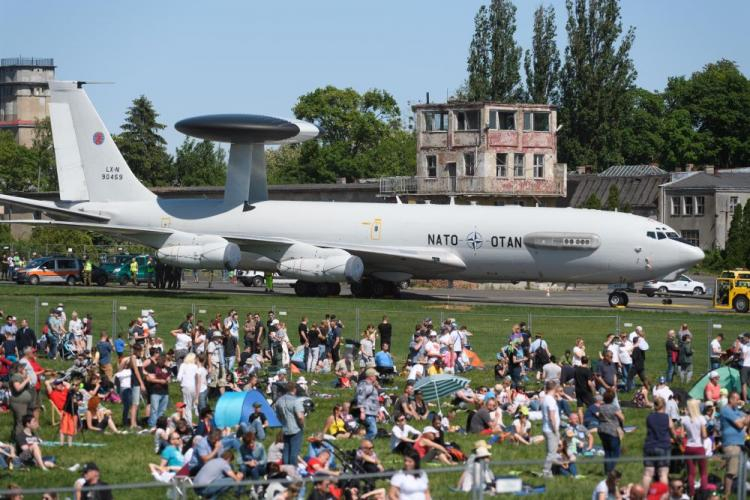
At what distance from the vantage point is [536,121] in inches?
2975

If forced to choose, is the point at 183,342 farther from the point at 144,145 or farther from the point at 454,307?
the point at 144,145

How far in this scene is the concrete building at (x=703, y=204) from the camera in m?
82.4

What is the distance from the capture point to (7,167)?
5012 inches

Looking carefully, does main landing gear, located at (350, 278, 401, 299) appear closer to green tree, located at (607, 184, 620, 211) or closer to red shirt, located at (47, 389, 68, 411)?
red shirt, located at (47, 389, 68, 411)

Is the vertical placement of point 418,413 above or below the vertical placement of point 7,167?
below

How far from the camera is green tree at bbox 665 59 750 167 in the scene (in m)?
112

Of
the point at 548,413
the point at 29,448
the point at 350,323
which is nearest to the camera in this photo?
the point at 29,448

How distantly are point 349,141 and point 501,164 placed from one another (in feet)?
187

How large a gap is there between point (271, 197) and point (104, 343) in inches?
2460

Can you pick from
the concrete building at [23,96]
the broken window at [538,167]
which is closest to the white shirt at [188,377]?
the broken window at [538,167]

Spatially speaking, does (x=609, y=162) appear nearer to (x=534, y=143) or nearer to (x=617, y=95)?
(x=617, y=95)

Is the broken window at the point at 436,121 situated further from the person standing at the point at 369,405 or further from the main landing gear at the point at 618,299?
the person standing at the point at 369,405

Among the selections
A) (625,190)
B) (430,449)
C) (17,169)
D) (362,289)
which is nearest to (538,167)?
(625,190)

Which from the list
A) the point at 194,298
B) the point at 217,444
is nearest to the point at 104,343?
the point at 217,444
